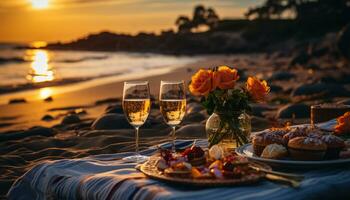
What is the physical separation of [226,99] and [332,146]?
68 centimetres

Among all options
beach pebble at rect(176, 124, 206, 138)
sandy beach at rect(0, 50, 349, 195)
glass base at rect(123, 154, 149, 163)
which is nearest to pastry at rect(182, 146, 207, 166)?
glass base at rect(123, 154, 149, 163)

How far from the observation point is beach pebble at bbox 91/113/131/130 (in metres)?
8.73

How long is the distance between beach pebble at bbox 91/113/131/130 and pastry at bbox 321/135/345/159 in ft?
19.5

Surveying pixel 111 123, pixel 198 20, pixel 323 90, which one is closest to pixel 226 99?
pixel 111 123

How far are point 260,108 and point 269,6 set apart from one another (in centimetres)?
10130

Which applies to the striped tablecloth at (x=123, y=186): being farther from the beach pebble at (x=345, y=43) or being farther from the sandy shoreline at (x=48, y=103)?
the beach pebble at (x=345, y=43)

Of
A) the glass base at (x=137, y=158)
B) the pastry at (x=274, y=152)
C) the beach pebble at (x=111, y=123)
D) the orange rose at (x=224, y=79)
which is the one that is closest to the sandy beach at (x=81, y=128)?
the beach pebble at (x=111, y=123)

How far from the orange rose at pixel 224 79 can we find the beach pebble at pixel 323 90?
10303mm

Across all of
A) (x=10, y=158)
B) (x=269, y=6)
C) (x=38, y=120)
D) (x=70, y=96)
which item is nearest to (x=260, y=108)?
(x=38, y=120)

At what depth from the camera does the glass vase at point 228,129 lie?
341 cm

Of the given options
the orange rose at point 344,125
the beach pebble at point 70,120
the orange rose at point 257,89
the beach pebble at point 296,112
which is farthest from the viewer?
the beach pebble at point 70,120

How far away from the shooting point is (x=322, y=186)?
2.64 meters

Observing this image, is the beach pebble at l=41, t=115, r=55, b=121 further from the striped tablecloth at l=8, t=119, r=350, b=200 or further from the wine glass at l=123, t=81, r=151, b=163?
the wine glass at l=123, t=81, r=151, b=163

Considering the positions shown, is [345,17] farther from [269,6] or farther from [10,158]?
[10,158]
